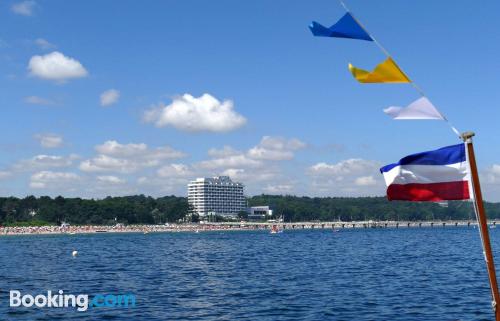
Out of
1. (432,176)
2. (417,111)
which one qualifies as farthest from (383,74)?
(432,176)

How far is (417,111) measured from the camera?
11.3 metres

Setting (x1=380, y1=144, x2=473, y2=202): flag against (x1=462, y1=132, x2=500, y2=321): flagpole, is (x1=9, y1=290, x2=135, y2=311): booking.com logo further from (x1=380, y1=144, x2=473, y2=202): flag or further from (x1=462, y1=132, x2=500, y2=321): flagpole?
(x1=462, y1=132, x2=500, y2=321): flagpole

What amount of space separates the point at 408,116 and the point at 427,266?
54147 millimetres

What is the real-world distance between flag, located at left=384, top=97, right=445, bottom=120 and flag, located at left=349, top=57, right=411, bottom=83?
54 cm

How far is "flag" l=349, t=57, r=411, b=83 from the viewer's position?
1109cm

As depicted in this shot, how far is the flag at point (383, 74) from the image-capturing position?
1109 cm

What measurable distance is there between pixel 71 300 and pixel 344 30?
30.9m

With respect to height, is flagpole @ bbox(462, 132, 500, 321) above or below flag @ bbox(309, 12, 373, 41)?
below

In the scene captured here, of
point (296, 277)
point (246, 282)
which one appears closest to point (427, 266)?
point (296, 277)

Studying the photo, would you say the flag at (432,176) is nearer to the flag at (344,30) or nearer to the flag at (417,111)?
the flag at (417,111)

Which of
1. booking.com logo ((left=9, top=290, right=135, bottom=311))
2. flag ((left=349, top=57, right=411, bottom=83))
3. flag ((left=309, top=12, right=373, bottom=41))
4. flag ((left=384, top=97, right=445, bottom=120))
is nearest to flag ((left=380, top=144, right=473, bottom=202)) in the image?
flag ((left=384, top=97, right=445, bottom=120))

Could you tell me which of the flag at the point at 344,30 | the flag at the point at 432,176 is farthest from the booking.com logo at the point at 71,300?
the flag at the point at 344,30

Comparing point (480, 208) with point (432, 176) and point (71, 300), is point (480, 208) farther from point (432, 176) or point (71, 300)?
point (71, 300)

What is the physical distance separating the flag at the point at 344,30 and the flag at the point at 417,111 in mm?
1555
